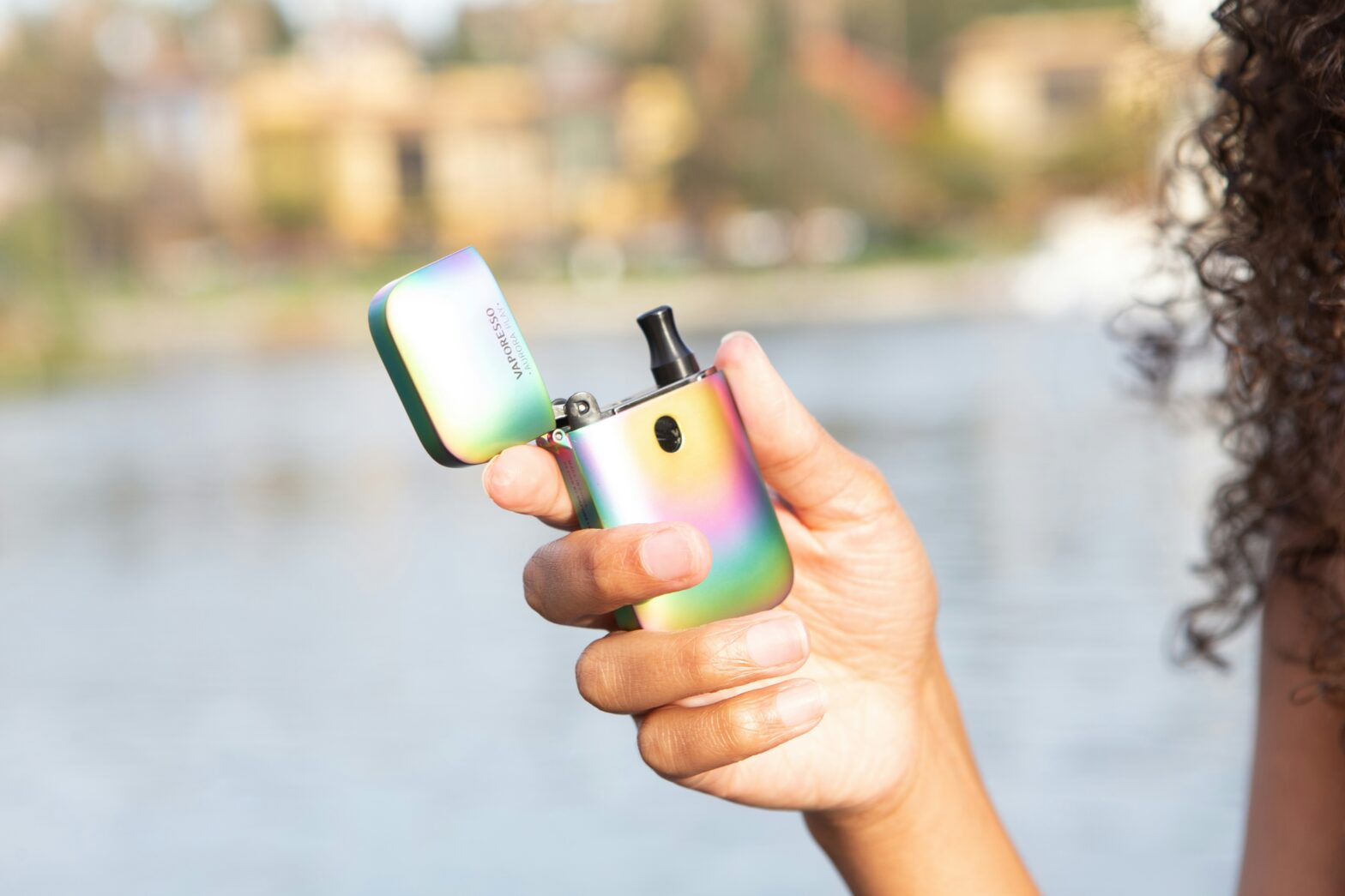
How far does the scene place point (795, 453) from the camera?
3.58ft

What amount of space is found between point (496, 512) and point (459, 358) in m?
7.99

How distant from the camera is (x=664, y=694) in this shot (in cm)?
Result: 100

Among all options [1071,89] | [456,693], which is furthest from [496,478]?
[1071,89]

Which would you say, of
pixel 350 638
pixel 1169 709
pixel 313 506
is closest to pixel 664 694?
pixel 1169 709

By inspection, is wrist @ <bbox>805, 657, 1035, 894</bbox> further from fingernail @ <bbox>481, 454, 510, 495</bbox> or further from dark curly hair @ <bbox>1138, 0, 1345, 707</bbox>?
fingernail @ <bbox>481, 454, 510, 495</bbox>

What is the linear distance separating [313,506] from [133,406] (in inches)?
285

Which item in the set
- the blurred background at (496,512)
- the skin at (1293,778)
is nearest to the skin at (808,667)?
the skin at (1293,778)

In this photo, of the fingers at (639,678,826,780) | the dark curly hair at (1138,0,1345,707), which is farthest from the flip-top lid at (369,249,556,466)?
the dark curly hair at (1138,0,1345,707)

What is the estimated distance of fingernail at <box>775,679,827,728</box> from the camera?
3.25ft

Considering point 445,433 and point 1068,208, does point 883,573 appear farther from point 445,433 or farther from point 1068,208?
point 1068,208

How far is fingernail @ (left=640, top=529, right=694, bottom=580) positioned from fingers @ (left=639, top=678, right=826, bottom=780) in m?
0.10

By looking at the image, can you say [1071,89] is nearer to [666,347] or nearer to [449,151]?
[449,151]

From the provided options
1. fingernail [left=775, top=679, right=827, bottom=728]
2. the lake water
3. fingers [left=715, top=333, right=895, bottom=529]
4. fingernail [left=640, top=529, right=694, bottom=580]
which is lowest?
fingernail [left=775, top=679, right=827, bottom=728]

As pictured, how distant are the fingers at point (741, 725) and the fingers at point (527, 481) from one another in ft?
0.50
